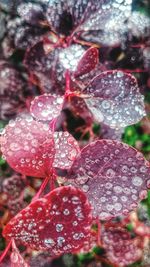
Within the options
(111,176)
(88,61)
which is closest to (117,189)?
(111,176)

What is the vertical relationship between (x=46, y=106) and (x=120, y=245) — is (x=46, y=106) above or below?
above

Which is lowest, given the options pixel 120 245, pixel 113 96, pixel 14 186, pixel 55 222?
pixel 120 245

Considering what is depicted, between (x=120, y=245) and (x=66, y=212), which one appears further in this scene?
(x=120, y=245)

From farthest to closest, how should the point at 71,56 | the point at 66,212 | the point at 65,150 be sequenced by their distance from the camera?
the point at 71,56, the point at 65,150, the point at 66,212

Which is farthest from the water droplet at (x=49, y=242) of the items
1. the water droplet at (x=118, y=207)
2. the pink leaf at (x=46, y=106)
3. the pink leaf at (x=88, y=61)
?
the pink leaf at (x=88, y=61)

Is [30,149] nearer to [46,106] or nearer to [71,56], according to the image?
[46,106]

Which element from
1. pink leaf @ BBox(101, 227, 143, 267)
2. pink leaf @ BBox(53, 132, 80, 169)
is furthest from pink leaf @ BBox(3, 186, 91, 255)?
pink leaf @ BBox(101, 227, 143, 267)
